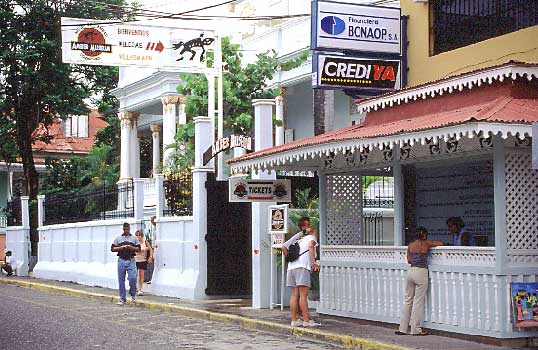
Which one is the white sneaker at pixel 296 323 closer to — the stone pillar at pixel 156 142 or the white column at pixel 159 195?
the white column at pixel 159 195

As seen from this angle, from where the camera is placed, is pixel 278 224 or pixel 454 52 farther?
pixel 278 224

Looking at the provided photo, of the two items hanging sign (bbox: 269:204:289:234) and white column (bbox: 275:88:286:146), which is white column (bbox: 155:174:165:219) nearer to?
white column (bbox: 275:88:286:146)

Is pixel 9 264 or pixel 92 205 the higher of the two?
pixel 92 205

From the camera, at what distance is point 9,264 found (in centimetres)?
3709

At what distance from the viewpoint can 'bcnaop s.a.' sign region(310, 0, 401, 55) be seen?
1804 centimetres

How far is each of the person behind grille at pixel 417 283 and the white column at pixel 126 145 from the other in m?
22.4

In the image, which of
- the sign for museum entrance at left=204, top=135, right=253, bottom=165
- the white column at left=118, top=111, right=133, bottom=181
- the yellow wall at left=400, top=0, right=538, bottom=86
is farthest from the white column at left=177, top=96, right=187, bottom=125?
A: the yellow wall at left=400, top=0, right=538, bottom=86

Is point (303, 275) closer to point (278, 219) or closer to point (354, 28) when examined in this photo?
point (278, 219)

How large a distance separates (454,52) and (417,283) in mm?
4994

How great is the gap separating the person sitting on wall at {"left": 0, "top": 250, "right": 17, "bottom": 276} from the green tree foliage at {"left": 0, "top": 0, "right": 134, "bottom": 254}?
3.00ft

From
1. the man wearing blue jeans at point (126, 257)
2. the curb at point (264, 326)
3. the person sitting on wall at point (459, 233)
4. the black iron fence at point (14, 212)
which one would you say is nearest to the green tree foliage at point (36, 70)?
the black iron fence at point (14, 212)

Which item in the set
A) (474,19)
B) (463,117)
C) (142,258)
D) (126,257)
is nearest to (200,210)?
(126,257)

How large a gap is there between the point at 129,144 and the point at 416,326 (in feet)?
76.9

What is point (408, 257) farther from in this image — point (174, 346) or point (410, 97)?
point (174, 346)
